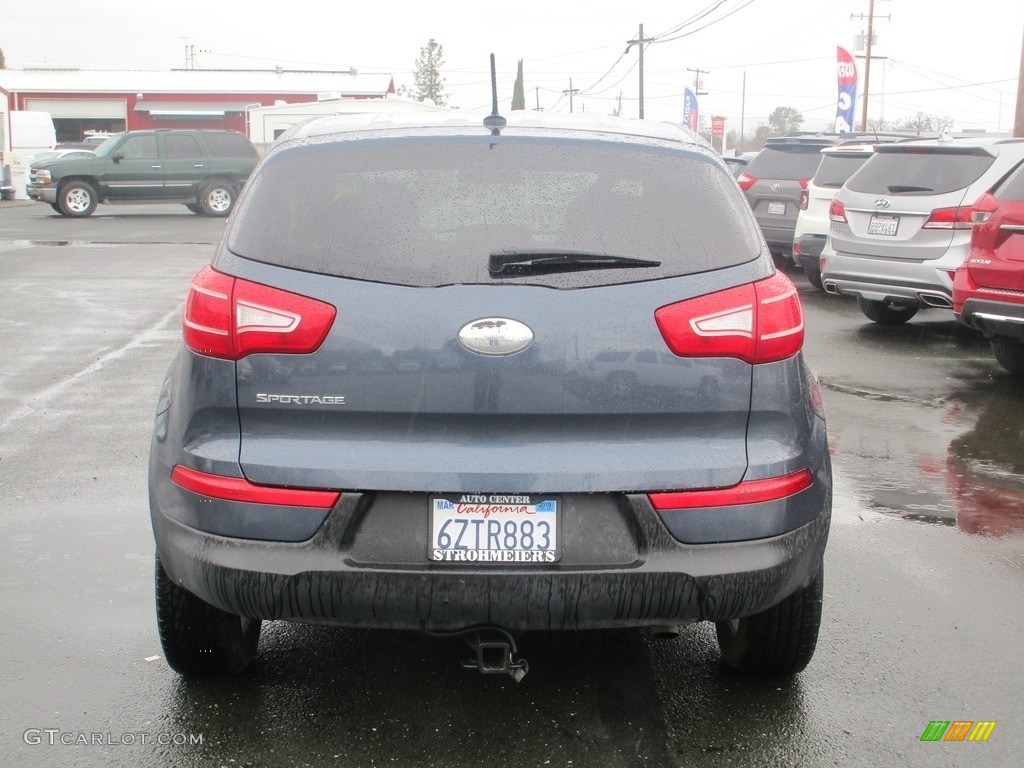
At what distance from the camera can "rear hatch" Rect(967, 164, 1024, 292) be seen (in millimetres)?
7695

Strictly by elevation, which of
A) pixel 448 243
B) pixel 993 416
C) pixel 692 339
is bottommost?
pixel 993 416

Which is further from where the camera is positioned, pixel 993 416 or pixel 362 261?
pixel 993 416

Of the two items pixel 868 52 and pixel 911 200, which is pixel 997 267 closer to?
pixel 911 200

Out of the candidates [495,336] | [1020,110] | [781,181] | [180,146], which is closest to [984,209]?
[495,336]

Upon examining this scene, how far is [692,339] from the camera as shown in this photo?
300 centimetres

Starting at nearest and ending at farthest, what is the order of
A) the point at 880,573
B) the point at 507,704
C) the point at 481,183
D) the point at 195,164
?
the point at 481,183 < the point at 507,704 < the point at 880,573 < the point at 195,164

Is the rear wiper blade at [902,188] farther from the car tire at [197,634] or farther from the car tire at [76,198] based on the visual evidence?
the car tire at [76,198]

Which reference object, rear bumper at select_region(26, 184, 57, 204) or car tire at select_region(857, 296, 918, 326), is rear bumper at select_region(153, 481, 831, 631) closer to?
car tire at select_region(857, 296, 918, 326)

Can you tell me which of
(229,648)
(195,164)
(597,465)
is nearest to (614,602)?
(597,465)

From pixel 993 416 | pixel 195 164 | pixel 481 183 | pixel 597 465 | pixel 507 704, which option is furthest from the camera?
pixel 195 164

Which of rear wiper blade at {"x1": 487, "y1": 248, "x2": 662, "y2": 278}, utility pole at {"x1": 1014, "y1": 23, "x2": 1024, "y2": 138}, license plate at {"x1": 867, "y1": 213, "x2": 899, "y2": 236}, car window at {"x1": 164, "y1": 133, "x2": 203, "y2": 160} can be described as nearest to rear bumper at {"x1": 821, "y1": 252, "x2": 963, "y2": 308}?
license plate at {"x1": 867, "y1": 213, "x2": 899, "y2": 236}

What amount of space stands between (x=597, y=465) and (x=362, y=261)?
0.79m

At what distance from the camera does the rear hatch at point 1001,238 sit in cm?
770

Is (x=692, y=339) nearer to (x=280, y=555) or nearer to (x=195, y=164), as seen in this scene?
(x=280, y=555)
